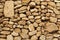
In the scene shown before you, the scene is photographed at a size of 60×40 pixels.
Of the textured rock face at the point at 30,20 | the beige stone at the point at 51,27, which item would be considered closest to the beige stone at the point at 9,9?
the textured rock face at the point at 30,20

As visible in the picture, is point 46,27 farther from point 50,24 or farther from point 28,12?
point 28,12

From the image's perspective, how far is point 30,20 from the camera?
2.51 meters

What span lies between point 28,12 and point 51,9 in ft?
1.25

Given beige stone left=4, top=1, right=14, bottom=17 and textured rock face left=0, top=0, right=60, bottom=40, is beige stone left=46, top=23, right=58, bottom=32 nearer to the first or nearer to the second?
textured rock face left=0, top=0, right=60, bottom=40

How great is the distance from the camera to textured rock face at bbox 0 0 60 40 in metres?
2.49

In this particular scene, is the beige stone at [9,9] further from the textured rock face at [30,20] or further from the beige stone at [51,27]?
the beige stone at [51,27]

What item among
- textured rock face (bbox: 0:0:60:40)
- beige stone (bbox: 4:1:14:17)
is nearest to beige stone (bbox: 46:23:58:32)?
textured rock face (bbox: 0:0:60:40)

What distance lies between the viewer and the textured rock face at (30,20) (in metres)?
2.49

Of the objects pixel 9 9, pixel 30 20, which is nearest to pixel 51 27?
pixel 30 20

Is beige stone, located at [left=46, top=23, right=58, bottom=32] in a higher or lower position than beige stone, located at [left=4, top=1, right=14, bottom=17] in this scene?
lower

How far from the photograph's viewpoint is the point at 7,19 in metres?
2.54

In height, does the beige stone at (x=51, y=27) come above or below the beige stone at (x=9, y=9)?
below

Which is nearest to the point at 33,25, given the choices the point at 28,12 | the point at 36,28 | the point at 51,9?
the point at 36,28

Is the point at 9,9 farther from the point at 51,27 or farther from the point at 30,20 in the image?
the point at 51,27
